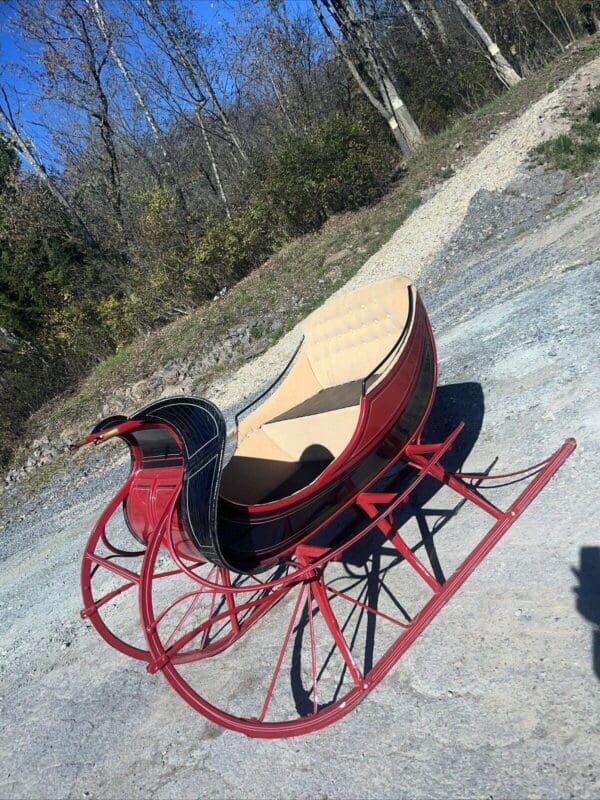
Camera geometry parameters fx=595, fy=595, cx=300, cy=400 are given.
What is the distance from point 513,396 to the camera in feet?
16.0

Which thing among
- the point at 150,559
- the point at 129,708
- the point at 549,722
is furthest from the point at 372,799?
the point at 129,708

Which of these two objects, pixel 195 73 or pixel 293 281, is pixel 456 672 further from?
pixel 195 73

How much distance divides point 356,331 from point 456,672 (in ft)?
8.34

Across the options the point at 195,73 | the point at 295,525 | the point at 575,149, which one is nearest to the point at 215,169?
the point at 195,73

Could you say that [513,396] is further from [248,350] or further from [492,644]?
[248,350]

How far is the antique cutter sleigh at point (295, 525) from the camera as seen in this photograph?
9.55ft

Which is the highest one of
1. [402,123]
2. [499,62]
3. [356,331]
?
[402,123]

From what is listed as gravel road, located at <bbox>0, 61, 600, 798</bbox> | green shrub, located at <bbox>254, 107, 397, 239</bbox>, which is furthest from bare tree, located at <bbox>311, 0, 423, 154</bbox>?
gravel road, located at <bbox>0, 61, 600, 798</bbox>

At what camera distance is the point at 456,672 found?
110 inches

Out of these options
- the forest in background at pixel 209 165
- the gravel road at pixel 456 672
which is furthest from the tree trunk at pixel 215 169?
the gravel road at pixel 456 672

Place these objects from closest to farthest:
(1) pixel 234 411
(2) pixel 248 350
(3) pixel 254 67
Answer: (1) pixel 234 411 < (2) pixel 248 350 < (3) pixel 254 67

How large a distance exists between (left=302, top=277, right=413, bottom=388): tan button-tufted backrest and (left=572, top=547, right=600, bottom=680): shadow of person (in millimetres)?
1892

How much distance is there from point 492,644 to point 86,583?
2.15 metres

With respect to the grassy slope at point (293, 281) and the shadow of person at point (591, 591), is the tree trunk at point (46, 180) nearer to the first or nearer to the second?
the grassy slope at point (293, 281)
